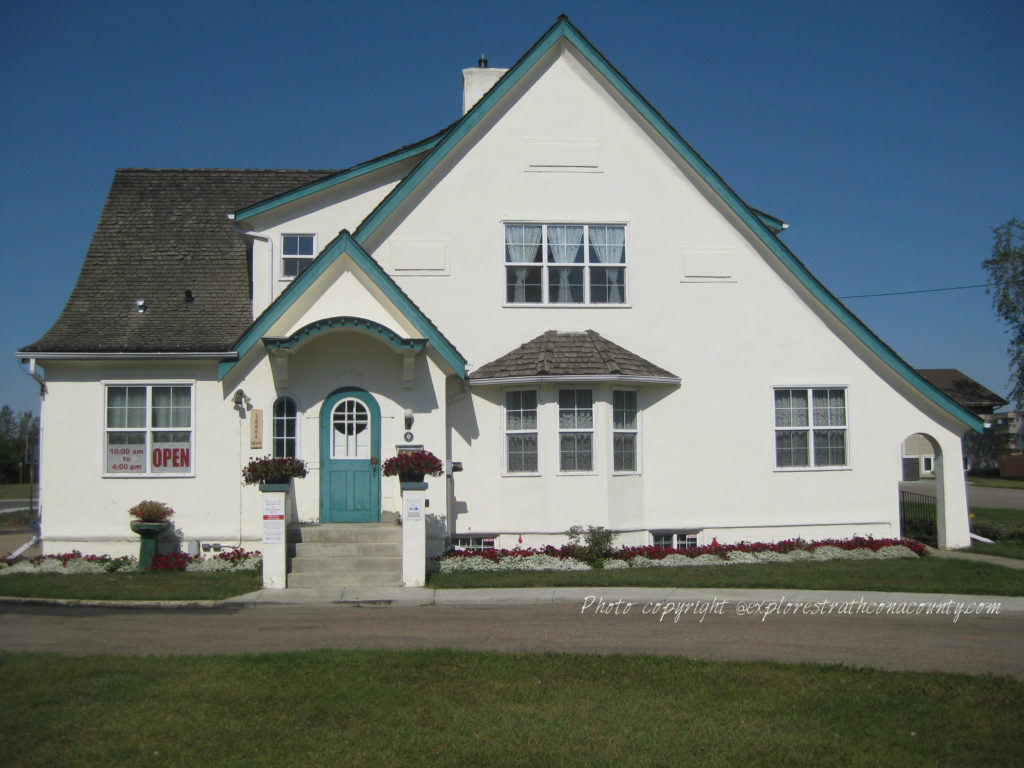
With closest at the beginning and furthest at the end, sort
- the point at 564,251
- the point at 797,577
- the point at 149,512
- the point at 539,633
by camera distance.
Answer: the point at 539,633 < the point at 797,577 < the point at 149,512 < the point at 564,251

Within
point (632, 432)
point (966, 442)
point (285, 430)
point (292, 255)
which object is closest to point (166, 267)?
point (292, 255)

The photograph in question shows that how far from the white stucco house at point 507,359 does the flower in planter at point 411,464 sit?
186 centimetres

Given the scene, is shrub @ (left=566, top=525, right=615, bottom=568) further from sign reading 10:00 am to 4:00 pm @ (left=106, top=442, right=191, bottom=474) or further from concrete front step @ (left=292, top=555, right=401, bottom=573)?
sign reading 10:00 am to 4:00 pm @ (left=106, top=442, right=191, bottom=474)

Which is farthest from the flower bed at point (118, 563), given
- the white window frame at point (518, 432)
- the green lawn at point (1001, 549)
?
the green lawn at point (1001, 549)

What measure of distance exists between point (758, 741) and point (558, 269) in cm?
1207

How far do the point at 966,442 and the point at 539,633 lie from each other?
3208 inches

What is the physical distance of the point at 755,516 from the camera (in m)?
18.0

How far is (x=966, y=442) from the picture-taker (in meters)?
81.7

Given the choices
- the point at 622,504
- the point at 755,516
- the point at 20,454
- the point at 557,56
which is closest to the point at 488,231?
the point at 557,56

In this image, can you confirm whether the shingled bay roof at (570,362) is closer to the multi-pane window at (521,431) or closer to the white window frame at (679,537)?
the multi-pane window at (521,431)

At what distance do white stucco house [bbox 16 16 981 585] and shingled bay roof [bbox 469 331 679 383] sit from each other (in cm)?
6

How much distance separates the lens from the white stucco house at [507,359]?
16594 mm

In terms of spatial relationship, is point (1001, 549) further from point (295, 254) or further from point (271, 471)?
point (295, 254)

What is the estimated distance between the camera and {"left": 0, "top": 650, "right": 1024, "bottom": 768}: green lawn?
6.65 meters
